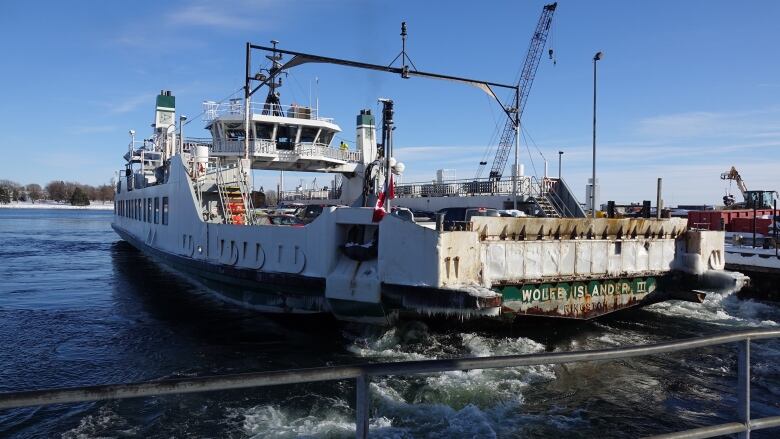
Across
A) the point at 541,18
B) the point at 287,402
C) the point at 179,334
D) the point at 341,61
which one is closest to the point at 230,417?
the point at 287,402

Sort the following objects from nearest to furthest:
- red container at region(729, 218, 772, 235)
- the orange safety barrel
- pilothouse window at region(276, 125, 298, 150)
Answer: the orange safety barrel < pilothouse window at region(276, 125, 298, 150) < red container at region(729, 218, 772, 235)

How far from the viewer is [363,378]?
7.78ft

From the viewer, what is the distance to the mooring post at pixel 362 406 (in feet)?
7.84

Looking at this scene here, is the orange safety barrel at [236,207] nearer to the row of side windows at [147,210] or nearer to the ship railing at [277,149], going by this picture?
the row of side windows at [147,210]

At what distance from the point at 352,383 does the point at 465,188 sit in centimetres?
2286

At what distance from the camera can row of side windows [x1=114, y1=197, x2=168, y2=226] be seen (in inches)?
805

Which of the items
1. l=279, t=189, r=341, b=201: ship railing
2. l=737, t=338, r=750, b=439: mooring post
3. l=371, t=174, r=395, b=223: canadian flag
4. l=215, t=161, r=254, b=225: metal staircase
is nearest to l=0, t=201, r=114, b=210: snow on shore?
l=279, t=189, r=341, b=201: ship railing

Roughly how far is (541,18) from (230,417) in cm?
5341

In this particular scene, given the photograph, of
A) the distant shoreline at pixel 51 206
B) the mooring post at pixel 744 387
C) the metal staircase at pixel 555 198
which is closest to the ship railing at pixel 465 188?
the metal staircase at pixel 555 198

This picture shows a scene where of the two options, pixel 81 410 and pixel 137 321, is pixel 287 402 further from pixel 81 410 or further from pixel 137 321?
pixel 137 321

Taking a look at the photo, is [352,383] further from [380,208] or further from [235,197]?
[235,197]

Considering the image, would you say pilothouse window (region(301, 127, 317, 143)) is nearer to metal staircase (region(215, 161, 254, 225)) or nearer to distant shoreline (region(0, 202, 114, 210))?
metal staircase (region(215, 161, 254, 225))

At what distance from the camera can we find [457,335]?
11.4 metres

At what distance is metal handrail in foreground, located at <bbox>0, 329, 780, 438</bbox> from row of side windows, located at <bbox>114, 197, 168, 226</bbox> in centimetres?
1925
